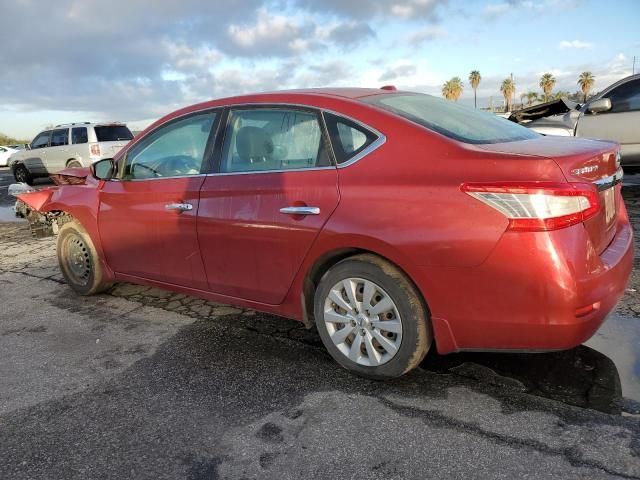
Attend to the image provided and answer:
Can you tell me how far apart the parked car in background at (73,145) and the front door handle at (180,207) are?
11524 millimetres

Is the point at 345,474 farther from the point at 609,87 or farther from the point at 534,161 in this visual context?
the point at 609,87

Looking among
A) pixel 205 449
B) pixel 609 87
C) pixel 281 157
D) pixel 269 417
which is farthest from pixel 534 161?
pixel 609 87

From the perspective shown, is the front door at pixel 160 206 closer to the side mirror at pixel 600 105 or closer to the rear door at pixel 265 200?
the rear door at pixel 265 200

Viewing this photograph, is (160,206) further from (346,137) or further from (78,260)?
(346,137)

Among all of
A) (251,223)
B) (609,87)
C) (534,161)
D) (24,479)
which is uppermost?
(609,87)

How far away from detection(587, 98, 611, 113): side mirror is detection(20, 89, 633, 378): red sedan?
554 centimetres

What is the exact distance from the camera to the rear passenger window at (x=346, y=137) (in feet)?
9.90

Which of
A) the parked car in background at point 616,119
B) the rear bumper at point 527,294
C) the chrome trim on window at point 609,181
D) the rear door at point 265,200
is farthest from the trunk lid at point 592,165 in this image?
the parked car in background at point 616,119

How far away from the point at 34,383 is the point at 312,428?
5.94ft

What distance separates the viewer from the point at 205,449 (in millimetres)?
2529

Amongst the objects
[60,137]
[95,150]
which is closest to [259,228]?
[95,150]

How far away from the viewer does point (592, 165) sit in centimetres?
273

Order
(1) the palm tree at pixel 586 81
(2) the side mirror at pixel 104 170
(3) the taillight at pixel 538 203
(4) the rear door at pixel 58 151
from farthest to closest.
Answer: (1) the palm tree at pixel 586 81, (4) the rear door at pixel 58 151, (2) the side mirror at pixel 104 170, (3) the taillight at pixel 538 203

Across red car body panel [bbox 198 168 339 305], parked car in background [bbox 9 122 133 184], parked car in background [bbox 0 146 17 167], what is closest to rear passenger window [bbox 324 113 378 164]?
red car body panel [bbox 198 168 339 305]
